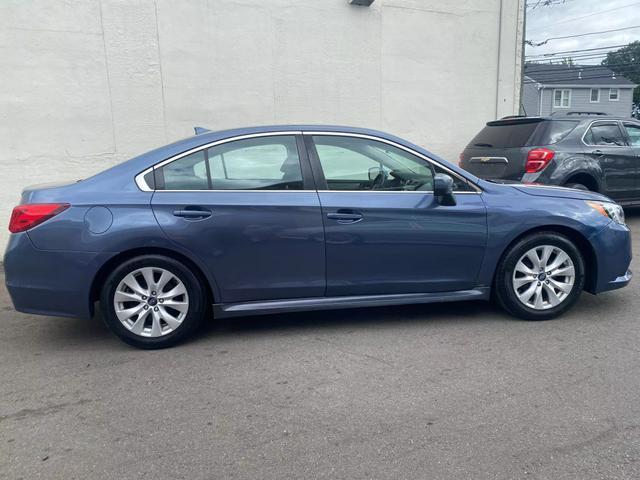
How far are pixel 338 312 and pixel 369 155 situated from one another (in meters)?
1.41

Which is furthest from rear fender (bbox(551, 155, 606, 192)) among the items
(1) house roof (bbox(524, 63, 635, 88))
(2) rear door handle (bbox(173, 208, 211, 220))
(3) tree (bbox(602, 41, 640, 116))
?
(3) tree (bbox(602, 41, 640, 116))

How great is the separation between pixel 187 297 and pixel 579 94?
156 feet

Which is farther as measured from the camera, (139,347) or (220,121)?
(220,121)

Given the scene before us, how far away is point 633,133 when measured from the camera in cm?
799

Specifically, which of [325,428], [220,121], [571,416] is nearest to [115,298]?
[325,428]

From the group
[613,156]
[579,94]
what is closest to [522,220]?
[613,156]

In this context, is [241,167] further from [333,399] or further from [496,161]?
[496,161]

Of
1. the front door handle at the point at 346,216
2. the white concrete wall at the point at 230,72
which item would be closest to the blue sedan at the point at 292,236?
the front door handle at the point at 346,216

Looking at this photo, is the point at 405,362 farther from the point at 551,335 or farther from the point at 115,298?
the point at 115,298

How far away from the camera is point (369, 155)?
4.19 metres

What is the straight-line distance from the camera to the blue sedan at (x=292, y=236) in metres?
→ 3.73

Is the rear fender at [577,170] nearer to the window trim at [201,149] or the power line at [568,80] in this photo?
the window trim at [201,149]

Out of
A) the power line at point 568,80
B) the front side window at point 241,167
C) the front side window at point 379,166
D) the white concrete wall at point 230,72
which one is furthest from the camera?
the power line at point 568,80

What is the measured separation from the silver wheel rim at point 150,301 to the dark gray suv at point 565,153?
494cm
